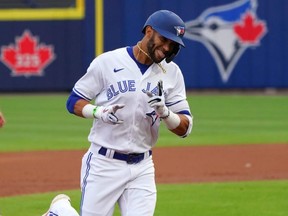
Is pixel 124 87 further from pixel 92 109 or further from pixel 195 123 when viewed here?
pixel 195 123

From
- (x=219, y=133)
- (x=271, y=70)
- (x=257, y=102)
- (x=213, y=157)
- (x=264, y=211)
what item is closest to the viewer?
(x=264, y=211)

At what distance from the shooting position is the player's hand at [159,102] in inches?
236

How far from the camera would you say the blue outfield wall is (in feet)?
81.8

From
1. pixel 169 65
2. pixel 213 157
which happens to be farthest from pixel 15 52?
pixel 169 65

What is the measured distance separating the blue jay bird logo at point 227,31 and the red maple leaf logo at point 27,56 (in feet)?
13.0

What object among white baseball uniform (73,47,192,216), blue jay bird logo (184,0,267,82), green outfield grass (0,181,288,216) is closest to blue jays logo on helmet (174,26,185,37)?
white baseball uniform (73,47,192,216)

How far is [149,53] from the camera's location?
630 centimetres

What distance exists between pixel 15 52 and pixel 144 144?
19.5 metres

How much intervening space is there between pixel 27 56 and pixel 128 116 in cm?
1948

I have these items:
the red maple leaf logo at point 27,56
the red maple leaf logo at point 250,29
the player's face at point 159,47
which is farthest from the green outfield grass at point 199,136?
the player's face at point 159,47

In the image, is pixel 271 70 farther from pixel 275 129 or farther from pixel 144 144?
pixel 144 144

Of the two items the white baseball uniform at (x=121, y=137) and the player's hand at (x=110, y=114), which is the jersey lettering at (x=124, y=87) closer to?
the white baseball uniform at (x=121, y=137)

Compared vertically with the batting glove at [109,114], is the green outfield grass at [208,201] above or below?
below

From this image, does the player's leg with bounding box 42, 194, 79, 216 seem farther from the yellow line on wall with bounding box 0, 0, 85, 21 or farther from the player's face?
Result: the yellow line on wall with bounding box 0, 0, 85, 21
